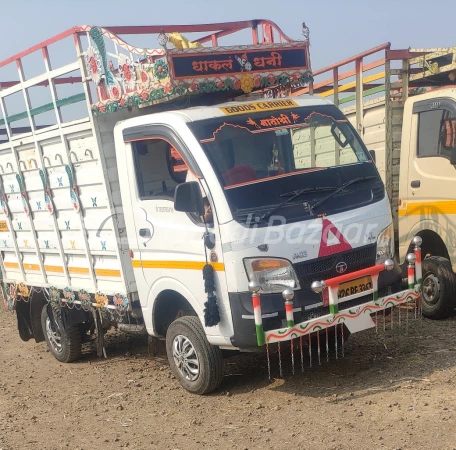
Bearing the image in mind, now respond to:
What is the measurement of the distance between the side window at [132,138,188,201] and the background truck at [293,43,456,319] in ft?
6.93

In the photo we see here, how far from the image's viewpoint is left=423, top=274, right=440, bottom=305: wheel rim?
22.1 feet

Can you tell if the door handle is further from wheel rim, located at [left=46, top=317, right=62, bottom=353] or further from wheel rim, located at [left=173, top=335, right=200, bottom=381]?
wheel rim, located at [left=46, top=317, right=62, bottom=353]

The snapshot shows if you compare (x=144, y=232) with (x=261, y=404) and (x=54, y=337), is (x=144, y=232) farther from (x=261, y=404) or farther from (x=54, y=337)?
(x=54, y=337)

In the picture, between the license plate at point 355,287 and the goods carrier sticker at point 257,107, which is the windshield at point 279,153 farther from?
the license plate at point 355,287

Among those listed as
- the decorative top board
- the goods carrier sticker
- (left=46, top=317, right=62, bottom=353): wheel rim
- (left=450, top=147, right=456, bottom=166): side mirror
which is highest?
the decorative top board

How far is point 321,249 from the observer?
192 inches

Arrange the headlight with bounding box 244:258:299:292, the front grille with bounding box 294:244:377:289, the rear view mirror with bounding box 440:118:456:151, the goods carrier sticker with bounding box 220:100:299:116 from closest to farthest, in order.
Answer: the headlight with bounding box 244:258:299:292 → the front grille with bounding box 294:244:377:289 → the goods carrier sticker with bounding box 220:100:299:116 → the rear view mirror with bounding box 440:118:456:151

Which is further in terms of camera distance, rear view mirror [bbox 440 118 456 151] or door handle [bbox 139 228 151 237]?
rear view mirror [bbox 440 118 456 151]

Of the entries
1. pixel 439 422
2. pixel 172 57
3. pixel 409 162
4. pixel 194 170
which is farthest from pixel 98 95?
pixel 439 422

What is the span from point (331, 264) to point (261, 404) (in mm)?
1208

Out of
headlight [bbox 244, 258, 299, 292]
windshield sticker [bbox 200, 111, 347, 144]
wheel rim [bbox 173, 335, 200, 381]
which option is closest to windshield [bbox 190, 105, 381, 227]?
windshield sticker [bbox 200, 111, 347, 144]

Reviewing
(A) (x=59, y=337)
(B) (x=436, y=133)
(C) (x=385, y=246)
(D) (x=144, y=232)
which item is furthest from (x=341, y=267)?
(A) (x=59, y=337)

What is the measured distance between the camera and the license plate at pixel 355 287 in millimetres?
4883

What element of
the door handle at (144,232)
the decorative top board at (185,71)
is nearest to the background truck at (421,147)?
the decorative top board at (185,71)
